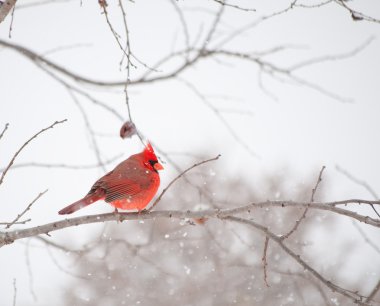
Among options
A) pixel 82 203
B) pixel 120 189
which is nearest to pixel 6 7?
pixel 82 203

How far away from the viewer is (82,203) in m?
3.52

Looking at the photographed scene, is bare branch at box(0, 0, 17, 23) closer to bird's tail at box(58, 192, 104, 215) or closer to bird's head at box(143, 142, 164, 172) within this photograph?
bird's tail at box(58, 192, 104, 215)

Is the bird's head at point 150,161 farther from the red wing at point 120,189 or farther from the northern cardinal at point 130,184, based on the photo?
the red wing at point 120,189

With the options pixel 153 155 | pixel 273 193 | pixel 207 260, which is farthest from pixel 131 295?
pixel 153 155

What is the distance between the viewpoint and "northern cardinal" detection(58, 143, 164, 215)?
3.78 metres

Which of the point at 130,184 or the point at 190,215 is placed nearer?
the point at 190,215

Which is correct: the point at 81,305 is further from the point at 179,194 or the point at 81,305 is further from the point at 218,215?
the point at 218,215

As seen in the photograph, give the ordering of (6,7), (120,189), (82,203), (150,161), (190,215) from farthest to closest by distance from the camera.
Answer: (150,161), (120,189), (82,203), (190,215), (6,7)

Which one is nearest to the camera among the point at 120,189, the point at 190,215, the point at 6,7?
the point at 6,7

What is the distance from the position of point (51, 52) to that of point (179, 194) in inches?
326

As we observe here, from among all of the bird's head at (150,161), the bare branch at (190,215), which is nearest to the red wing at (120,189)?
the bird's head at (150,161)

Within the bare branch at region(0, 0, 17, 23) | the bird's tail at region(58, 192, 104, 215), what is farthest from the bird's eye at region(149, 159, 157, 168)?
the bare branch at region(0, 0, 17, 23)

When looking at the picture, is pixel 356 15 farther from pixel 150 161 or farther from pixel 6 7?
pixel 150 161

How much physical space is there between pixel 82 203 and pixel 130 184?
49 centimetres
